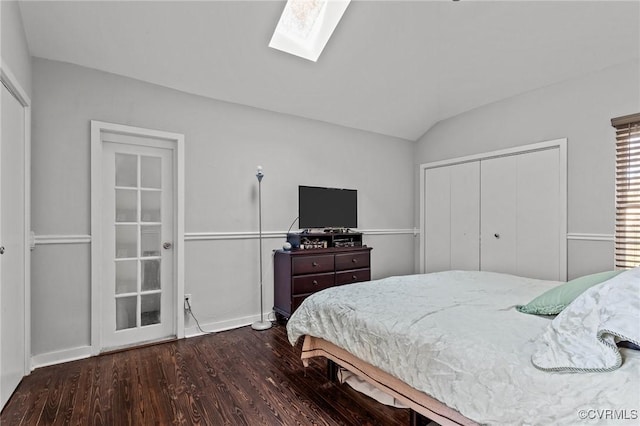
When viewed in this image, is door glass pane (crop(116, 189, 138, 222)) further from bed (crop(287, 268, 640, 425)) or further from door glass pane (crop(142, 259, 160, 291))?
bed (crop(287, 268, 640, 425))

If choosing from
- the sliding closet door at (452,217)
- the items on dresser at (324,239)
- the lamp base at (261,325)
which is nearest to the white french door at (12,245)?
the lamp base at (261,325)

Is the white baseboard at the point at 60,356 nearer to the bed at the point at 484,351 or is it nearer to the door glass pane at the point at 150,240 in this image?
the door glass pane at the point at 150,240

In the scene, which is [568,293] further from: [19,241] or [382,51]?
[19,241]

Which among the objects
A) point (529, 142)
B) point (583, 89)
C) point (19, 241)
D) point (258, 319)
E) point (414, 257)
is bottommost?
point (258, 319)

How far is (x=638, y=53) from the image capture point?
3.00 metres

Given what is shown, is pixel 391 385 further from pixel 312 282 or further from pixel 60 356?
pixel 60 356

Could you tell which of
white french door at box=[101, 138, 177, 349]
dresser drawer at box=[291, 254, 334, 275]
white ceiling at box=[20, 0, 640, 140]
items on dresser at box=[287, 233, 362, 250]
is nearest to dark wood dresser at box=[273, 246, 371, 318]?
dresser drawer at box=[291, 254, 334, 275]

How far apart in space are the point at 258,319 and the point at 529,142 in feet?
12.1

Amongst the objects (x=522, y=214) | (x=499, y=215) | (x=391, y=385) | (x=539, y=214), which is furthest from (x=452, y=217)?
(x=391, y=385)

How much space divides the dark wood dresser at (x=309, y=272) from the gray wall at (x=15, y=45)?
2.54 metres

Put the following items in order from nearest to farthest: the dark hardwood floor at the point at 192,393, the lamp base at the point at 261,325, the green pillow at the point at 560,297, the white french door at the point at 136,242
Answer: the green pillow at the point at 560,297 < the dark hardwood floor at the point at 192,393 < the white french door at the point at 136,242 < the lamp base at the point at 261,325

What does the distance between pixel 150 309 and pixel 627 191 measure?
4.64 meters

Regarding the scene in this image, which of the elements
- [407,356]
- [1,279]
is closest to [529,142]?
[407,356]

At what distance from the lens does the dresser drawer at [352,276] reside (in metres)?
3.81
